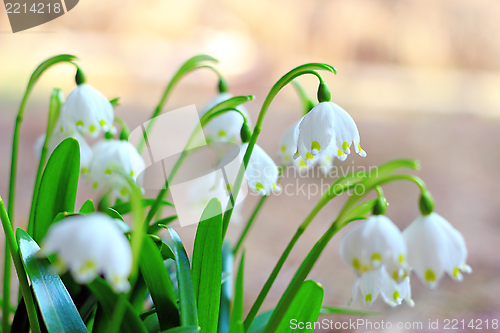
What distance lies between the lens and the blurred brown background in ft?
13.0

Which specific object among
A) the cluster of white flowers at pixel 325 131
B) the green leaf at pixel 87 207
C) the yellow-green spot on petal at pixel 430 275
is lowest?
the yellow-green spot on petal at pixel 430 275

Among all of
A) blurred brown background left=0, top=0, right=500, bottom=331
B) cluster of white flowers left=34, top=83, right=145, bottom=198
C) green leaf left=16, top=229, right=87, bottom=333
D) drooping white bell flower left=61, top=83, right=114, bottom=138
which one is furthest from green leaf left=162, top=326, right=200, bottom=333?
blurred brown background left=0, top=0, right=500, bottom=331

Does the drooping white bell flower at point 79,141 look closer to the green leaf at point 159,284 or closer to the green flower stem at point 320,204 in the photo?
the green leaf at point 159,284

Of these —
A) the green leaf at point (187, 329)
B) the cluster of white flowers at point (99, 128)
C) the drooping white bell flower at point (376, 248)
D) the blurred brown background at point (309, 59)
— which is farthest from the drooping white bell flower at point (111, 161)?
the blurred brown background at point (309, 59)

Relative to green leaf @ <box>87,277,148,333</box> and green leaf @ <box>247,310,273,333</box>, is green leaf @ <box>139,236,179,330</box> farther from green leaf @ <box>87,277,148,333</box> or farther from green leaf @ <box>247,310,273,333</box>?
green leaf @ <box>247,310,273,333</box>

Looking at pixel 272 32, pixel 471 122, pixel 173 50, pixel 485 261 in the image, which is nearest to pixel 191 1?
pixel 173 50

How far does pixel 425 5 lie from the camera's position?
459 cm

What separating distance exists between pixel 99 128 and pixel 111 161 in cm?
7

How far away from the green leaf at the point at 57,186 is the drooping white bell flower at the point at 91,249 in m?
0.33

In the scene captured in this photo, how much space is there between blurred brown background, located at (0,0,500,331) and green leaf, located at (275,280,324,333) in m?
2.85

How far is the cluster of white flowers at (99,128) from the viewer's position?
73cm

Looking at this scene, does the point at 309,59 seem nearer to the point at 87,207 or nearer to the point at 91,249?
the point at 87,207

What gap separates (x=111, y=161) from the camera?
28.5 inches

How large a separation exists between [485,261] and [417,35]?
10.2 ft
